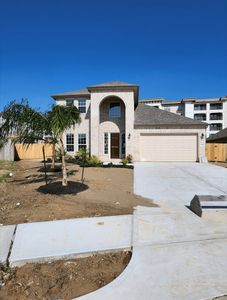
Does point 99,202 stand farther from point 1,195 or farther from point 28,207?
point 1,195

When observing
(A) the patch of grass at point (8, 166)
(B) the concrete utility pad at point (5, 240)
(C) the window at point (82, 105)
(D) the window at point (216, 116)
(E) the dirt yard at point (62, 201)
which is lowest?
(B) the concrete utility pad at point (5, 240)

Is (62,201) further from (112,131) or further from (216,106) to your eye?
(216,106)

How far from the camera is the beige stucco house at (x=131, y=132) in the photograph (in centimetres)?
2131

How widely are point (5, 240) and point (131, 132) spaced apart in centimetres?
1752

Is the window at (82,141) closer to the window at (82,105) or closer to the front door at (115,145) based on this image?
the window at (82,105)

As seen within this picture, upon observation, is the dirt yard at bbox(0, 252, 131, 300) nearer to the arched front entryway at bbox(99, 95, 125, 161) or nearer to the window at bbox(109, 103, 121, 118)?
the arched front entryway at bbox(99, 95, 125, 161)

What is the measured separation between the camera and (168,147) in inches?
843

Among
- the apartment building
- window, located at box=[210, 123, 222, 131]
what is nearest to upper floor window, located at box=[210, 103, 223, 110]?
the apartment building

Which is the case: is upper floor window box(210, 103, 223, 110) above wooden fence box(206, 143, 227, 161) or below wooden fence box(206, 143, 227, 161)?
above

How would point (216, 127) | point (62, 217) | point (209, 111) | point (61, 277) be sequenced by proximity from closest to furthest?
point (61, 277) < point (62, 217) < point (216, 127) < point (209, 111)

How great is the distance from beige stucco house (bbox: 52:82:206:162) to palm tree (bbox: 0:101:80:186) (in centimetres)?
1254

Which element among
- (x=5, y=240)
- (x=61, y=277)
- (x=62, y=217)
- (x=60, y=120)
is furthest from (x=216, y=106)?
(x=61, y=277)

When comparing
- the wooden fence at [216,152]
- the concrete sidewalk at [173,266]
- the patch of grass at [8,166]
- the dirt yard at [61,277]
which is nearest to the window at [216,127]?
the wooden fence at [216,152]

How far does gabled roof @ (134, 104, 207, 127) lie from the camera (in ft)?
70.3
